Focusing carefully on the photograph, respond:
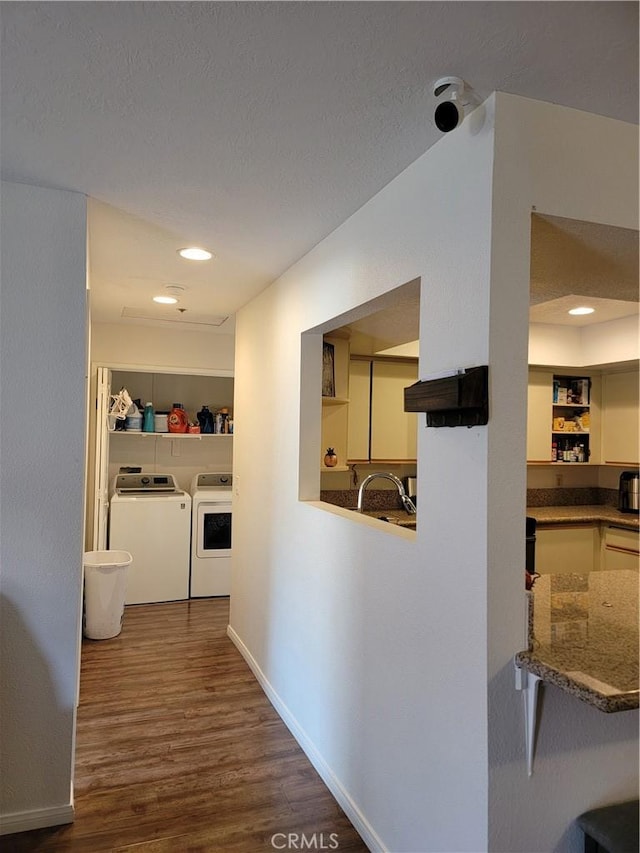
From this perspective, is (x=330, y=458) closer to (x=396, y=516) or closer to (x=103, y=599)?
(x=396, y=516)

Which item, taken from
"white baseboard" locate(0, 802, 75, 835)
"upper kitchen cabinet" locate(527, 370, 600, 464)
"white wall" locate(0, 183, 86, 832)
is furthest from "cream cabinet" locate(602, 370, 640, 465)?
"white baseboard" locate(0, 802, 75, 835)

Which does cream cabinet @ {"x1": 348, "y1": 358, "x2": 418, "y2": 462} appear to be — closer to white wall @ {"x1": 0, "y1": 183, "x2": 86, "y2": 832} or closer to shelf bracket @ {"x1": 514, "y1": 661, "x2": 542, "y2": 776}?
white wall @ {"x1": 0, "y1": 183, "x2": 86, "y2": 832}

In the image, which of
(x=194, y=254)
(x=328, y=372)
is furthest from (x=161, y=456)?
(x=194, y=254)

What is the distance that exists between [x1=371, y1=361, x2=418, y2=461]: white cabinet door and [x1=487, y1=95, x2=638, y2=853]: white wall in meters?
2.51

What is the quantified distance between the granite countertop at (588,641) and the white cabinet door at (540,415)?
244 cm

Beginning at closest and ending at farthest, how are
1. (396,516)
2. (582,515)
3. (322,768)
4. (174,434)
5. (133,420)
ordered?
(322,768) < (396,516) < (582,515) < (133,420) < (174,434)

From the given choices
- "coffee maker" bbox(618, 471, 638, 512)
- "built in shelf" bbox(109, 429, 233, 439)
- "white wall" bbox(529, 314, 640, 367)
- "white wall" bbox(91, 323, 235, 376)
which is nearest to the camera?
"white wall" bbox(529, 314, 640, 367)

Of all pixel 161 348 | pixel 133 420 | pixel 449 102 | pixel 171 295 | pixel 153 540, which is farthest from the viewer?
pixel 133 420

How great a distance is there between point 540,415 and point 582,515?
809 mm

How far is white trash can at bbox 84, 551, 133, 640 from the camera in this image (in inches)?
156

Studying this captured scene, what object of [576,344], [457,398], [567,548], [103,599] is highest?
[576,344]

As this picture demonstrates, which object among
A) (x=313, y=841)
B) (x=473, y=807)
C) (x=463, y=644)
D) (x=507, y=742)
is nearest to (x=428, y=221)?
(x=463, y=644)

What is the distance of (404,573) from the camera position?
1.87 meters

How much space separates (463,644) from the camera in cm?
154
